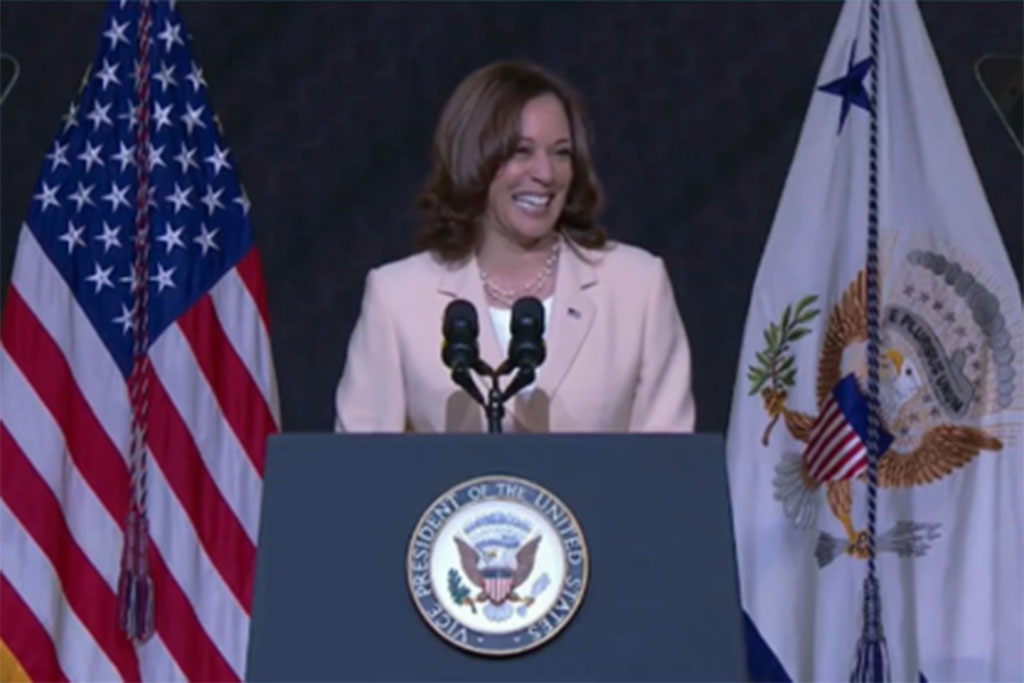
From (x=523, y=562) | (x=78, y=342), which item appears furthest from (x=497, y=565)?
(x=78, y=342)

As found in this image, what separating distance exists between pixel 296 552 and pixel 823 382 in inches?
71.3

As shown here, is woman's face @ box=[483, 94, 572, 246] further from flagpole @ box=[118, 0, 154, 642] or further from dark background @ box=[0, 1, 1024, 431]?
dark background @ box=[0, 1, 1024, 431]

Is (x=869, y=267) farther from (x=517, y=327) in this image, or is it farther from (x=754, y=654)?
(x=517, y=327)

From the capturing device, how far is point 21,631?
425 cm

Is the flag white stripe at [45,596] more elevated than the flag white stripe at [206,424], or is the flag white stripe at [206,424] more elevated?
the flag white stripe at [206,424]

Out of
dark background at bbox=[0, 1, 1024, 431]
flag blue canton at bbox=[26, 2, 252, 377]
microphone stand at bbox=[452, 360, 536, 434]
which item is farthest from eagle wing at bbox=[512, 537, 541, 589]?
dark background at bbox=[0, 1, 1024, 431]

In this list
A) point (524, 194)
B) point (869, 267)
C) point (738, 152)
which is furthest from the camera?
point (738, 152)

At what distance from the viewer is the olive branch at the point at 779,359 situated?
4.45 m

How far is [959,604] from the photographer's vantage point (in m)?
4.26

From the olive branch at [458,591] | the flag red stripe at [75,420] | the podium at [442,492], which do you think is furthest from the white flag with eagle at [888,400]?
the olive branch at [458,591]

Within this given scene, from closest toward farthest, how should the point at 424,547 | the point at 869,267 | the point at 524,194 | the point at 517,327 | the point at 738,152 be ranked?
1. the point at 424,547
2. the point at 517,327
3. the point at 524,194
4. the point at 869,267
5. the point at 738,152

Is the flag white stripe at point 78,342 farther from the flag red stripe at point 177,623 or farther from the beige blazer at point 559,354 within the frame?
the beige blazer at point 559,354

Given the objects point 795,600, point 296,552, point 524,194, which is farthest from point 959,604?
point 296,552

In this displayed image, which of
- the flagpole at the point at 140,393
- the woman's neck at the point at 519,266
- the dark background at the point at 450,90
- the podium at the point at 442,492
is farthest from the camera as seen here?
the dark background at the point at 450,90
